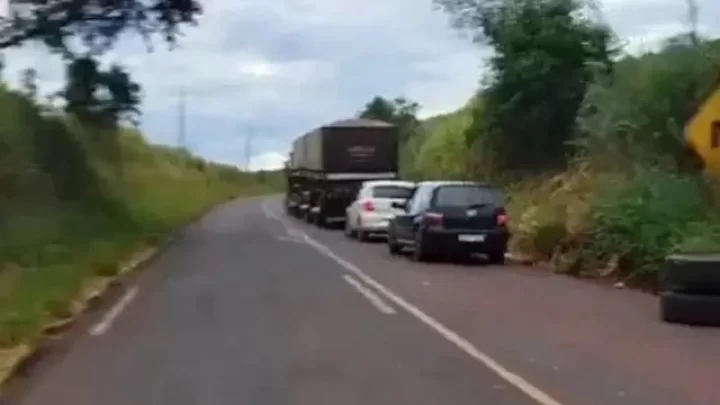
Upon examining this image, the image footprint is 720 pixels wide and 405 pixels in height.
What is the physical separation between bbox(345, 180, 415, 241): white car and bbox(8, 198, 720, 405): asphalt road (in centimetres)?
1319

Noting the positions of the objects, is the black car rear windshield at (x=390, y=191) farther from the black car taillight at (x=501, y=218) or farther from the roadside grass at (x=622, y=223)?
the black car taillight at (x=501, y=218)

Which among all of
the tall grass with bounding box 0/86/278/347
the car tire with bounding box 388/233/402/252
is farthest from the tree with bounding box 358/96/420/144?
the car tire with bounding box 388/233/402/252

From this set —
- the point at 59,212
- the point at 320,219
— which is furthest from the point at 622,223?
the point at 320,219

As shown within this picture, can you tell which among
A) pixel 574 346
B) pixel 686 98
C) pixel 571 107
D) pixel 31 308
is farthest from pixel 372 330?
pixel 571 107

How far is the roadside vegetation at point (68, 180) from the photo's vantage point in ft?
71.9

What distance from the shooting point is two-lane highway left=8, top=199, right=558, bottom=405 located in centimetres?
1238

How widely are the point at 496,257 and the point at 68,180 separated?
20309mm

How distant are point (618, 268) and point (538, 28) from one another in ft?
63.0

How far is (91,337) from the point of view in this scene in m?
17.2

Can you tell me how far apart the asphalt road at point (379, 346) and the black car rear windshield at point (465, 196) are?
3.57m

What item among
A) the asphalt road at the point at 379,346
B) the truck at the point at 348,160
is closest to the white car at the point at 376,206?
the truck at the point at 348,160

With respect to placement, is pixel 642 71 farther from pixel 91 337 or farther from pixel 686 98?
pixel 91 337

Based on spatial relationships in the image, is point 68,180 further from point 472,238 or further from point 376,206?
point 472,238

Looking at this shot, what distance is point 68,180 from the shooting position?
4759 cm
